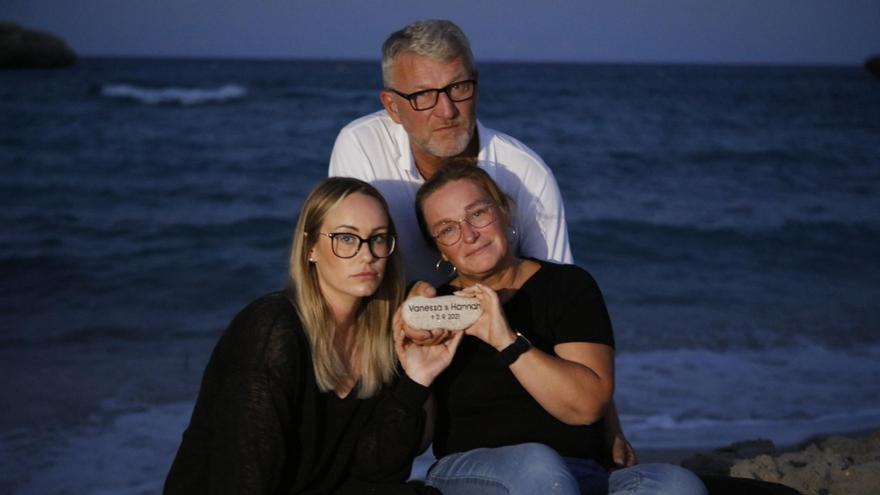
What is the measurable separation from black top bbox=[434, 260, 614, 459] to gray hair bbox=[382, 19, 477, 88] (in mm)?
1013

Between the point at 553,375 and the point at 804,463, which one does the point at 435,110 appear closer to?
the point at 553,375

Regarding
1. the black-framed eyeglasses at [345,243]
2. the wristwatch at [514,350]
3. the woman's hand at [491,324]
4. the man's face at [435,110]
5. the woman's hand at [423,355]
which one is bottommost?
the woman's hand at [423,355]

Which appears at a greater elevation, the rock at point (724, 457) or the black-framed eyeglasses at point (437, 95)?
the black-framed eyeglasses at point (437, 95)

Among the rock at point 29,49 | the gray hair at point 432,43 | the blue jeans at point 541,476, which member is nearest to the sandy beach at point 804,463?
the blue jeans at point 541,476

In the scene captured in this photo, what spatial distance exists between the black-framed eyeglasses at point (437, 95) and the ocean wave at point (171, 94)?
27.2 meters

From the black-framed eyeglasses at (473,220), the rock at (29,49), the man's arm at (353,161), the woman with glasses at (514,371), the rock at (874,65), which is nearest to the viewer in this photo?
the woman with glasses at (514,371)

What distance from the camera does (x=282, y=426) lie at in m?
3.00

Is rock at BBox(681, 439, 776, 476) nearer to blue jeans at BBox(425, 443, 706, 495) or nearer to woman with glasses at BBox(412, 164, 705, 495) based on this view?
woman with glasses at BBox(412, 164, 705, 495)

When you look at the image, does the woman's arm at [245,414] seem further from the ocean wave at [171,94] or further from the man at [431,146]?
the ocean wave at [171,94]

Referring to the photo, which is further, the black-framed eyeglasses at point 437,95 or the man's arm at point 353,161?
the man's arm at point 353,161

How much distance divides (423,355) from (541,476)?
1.93 feet

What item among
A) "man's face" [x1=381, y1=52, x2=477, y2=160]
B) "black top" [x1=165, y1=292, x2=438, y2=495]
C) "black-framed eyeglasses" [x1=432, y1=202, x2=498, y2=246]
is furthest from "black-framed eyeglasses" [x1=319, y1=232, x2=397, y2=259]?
"man's face" [x1=381, y1=52, x2=477, y2=160]

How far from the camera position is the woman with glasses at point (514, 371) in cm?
313

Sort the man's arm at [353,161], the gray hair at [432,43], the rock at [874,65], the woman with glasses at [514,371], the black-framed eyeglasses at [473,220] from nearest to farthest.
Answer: the woman with glasses at [514,371] → the black-framed eyeglasses at [473,220] → the gray hair at [432,43] → the man's arm at [353,161] → the rock at [874,65]
